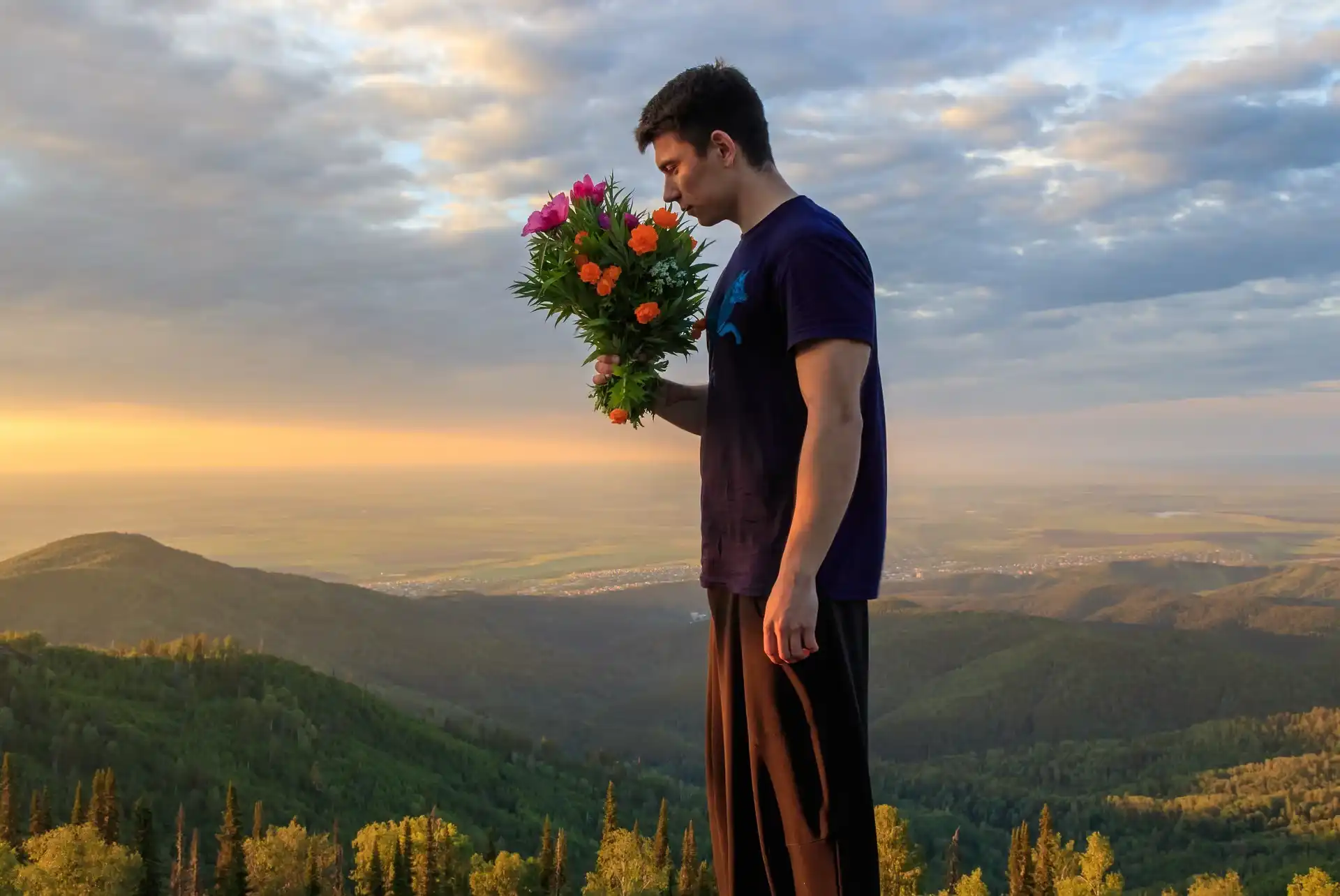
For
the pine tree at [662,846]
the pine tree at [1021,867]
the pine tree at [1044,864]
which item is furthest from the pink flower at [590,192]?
the pine tree at [662,846]

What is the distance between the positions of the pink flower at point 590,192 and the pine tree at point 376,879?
6977 cm

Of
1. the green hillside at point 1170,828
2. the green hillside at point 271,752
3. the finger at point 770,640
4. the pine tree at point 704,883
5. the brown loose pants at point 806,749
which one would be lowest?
the green hillside at point 1170,828

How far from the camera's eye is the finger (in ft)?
12.5

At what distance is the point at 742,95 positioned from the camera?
4.18 metres

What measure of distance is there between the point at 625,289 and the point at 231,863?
7658 centimetres

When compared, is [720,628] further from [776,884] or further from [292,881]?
[292,881]

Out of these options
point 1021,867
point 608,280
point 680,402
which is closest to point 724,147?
point 608,280

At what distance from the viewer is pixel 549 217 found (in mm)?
5133

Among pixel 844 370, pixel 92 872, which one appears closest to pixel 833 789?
pixel 844 370

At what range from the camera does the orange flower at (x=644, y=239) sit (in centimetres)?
480

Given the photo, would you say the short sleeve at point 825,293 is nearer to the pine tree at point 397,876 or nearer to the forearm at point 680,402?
the forearm at point 680,402

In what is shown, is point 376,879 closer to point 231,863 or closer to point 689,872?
point 231,863

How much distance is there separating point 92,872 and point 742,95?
61.3 m

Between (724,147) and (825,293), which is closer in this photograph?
(825,293)
